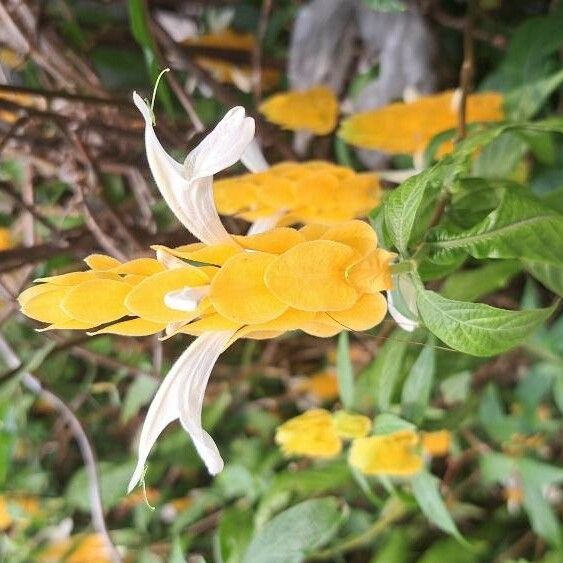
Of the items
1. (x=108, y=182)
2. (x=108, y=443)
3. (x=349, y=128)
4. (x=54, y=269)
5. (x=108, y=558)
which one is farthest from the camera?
(x=108, y=443)

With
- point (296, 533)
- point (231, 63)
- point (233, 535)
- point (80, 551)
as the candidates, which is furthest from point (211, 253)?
point (80, 551)

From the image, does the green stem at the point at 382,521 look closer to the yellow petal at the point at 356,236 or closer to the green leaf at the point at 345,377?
the green leaf at the point at 345,377

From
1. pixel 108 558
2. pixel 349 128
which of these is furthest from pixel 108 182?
pixel 108 558

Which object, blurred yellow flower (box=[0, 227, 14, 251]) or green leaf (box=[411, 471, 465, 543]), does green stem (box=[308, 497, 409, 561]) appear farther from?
blurred yellow flower (box=[0, 227, 14, 251])

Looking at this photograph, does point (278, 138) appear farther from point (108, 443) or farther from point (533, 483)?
point (108, 443)

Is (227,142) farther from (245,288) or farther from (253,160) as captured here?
(253,160)
